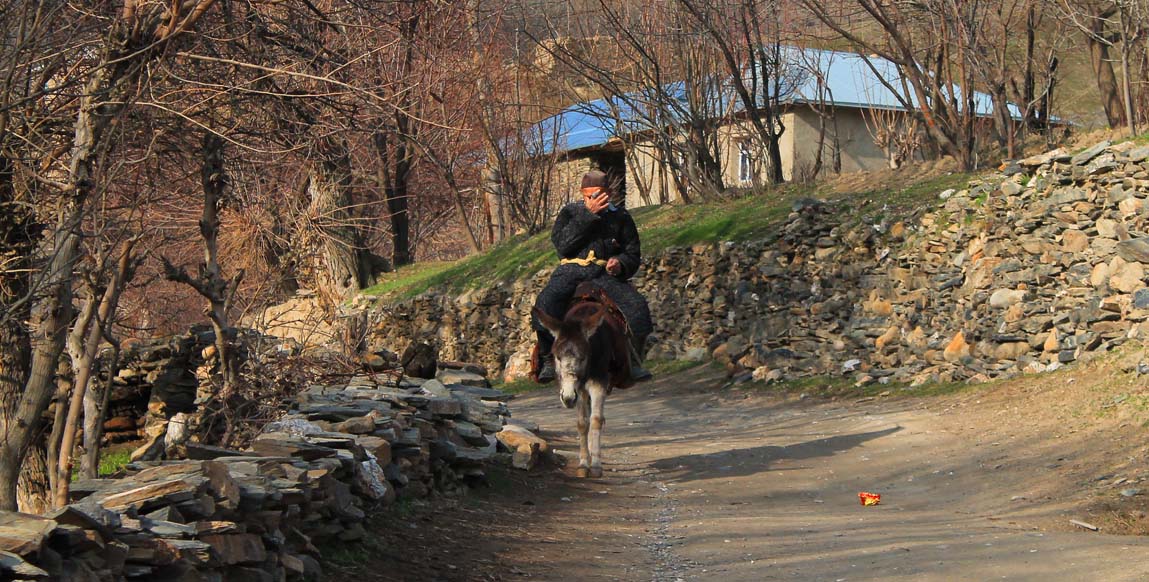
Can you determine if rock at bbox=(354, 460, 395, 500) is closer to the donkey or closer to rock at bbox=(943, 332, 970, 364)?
the donkey

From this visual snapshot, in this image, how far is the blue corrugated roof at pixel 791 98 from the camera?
1136 inches

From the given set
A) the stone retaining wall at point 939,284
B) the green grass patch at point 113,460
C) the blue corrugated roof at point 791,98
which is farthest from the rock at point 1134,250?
the green grass patch at point 113,460

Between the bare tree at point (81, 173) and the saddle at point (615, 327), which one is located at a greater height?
the bare tree at point (81, 173)

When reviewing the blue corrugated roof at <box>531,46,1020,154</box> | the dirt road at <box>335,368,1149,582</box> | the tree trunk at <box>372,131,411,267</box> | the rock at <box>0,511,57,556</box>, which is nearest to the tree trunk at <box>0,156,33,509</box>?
the dirt road at <box>335,368,1149,582</box>

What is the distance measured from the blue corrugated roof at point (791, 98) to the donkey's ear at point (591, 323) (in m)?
13.9

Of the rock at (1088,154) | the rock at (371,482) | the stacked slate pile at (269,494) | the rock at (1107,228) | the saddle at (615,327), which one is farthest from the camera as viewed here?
the rock at (1088,154)

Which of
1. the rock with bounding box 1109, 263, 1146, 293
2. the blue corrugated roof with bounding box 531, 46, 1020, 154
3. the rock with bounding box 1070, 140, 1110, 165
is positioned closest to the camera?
the rock with bounding box 1109, 263, 1146, 293

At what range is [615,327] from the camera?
12695 millimetres

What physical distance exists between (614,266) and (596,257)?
30 centimetres

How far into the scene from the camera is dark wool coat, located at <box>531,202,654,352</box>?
1260cm

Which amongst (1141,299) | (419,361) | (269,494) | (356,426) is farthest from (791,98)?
(269,494)

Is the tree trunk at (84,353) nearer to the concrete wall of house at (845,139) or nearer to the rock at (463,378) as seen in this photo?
the rock at (463,378)

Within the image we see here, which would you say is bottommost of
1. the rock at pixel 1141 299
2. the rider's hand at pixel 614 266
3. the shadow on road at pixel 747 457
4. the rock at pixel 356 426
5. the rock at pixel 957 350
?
the shadow on road at pixel 747 457

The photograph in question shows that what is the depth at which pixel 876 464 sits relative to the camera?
12984 millimetres
